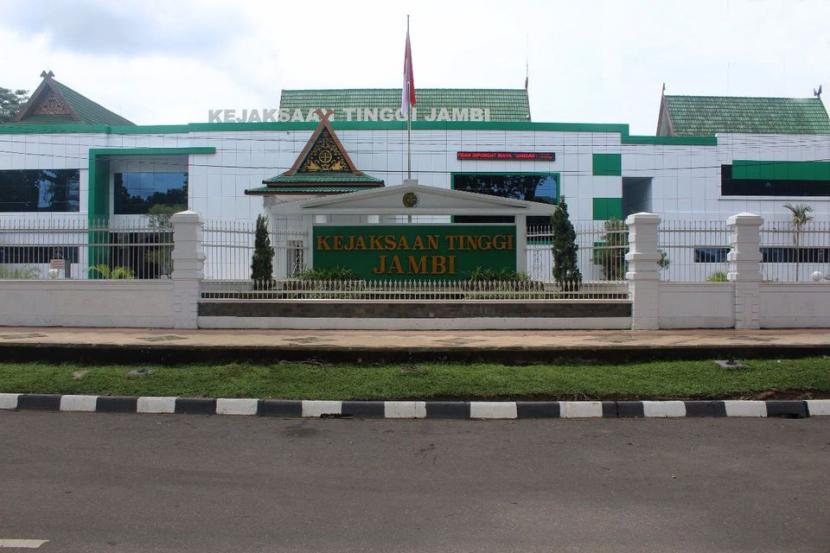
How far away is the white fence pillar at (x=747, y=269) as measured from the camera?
1245 cm

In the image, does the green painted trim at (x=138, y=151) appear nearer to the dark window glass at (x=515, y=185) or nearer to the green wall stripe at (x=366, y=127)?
the green wall stripe at (x=366, y=127)

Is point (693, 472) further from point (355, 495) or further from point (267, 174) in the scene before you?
point (267, 174)

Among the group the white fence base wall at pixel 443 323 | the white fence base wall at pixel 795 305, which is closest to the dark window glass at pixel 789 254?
the white fence base wall at pixel 795 305

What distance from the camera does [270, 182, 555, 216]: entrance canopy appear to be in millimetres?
14961

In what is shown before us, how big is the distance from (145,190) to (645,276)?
30.8 metres

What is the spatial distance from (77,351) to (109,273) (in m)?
4.42

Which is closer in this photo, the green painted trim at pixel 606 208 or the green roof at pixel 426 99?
the green painted trim at pixel 606 208

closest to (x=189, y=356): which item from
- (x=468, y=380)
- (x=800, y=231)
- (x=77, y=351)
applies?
(x=77, y=351)

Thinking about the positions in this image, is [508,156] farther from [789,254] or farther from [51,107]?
[51,107]

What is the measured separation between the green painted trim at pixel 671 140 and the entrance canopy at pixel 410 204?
71.9ft

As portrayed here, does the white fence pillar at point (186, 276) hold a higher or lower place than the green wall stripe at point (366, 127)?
lower

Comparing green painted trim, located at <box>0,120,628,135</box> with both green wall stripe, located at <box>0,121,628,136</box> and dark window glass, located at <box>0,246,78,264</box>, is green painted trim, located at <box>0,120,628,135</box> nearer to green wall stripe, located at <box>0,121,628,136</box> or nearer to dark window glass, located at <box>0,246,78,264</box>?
green wall stripe, located at <box>0,121,628,136</box>

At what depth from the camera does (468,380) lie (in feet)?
26.7

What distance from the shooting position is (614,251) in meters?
13.0
